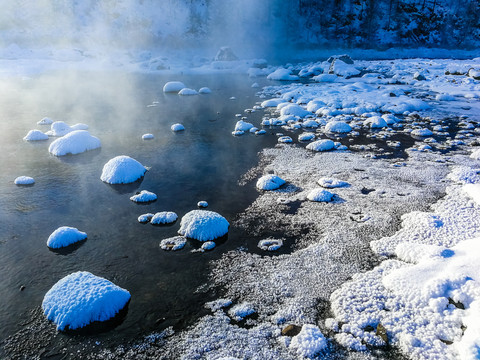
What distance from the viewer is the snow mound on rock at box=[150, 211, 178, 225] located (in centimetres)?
575

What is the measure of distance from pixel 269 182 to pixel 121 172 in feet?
11.4

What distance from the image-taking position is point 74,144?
9336 mm

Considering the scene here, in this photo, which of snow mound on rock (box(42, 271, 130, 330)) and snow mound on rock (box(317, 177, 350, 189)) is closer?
snow mound on rock (box(42, 271, 130, 330))

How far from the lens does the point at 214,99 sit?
54.9 feet

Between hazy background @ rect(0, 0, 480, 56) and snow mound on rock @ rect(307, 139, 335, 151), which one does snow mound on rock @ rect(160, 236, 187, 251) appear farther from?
hazy background @ rect(0, 0, 480, 56)

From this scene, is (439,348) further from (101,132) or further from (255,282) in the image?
(101,132)

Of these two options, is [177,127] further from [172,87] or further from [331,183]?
[172,87]

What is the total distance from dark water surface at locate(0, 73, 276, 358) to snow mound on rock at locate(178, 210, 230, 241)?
173 mm

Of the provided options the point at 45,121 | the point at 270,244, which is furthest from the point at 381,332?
the point at 45,121

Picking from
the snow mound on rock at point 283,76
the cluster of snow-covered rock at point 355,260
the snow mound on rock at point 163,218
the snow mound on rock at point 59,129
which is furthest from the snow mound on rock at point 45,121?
the snow mound on rock at point 283,76

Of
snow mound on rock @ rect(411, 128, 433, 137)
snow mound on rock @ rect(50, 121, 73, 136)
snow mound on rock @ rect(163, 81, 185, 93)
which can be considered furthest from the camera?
snow mound on rock @ rect(163, 81, 185, 93)

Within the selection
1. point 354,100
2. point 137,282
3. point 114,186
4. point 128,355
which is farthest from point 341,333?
point 354,100

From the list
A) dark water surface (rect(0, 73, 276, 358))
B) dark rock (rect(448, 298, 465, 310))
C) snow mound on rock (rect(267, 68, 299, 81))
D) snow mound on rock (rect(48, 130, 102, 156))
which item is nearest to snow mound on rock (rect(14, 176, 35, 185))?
dark water surface (rect(0, 73, 276, 358))

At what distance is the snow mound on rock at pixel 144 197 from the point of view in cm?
655
